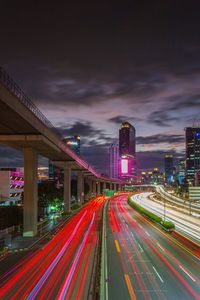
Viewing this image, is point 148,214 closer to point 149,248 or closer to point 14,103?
point 149,248

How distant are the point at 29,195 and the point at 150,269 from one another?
87.9ft

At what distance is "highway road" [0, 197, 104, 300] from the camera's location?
27844 millimetres

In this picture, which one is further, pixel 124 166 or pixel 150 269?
pixel 124 166

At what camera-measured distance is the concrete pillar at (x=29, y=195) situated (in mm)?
57156

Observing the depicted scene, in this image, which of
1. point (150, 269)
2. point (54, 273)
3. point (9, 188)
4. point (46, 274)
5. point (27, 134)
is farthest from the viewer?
point (9, 188)

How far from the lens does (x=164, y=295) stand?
2703 cm

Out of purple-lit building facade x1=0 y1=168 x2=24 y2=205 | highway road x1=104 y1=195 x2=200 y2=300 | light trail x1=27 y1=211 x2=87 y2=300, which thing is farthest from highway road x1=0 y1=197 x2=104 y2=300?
purple-lit building facade x1=0 y1=168 x2=24 y2=205

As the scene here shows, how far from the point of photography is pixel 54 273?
112 feet

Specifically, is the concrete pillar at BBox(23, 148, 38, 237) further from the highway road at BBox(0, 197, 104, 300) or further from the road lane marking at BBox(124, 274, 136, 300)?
the road lane marking at BBox(124, 274, 136, 300)

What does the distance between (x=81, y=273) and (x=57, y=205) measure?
89.3 m

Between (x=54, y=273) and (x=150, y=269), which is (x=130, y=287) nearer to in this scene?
(x=150, y=269)

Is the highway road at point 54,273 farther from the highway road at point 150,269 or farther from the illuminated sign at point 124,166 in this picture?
the illuminated sign at point 124,166

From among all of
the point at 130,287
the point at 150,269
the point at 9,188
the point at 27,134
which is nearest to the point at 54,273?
the point at 130,287

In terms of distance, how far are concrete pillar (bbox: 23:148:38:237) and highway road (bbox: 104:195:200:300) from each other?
1121cm
